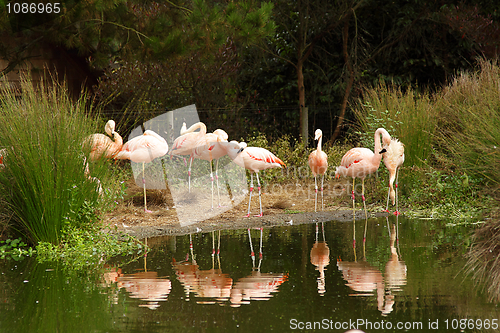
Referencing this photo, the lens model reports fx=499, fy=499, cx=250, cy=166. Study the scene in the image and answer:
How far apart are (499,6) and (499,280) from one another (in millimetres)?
10108

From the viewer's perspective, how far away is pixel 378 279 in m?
3.82

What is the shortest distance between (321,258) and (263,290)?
109 centimetres

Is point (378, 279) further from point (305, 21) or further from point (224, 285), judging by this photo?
point (305, 21)

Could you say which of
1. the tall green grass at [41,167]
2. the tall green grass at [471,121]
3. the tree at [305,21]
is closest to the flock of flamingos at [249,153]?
the tall green grass at [471,121]

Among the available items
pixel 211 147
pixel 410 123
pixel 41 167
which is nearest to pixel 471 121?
pixel 410 123

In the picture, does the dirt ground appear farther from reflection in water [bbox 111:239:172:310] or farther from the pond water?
reflection in water [bbox 111:239:172:310]

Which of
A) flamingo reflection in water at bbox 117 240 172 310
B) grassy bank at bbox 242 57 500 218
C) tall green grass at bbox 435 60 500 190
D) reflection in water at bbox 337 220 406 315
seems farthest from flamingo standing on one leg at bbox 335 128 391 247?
flamingo reflection in water at bbox 117 240 172 310

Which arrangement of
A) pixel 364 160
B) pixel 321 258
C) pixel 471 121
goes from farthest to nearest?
pixel 364 160, pixel 471 121, pixel 321 258

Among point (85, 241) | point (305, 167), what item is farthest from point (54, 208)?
point (305, 167)

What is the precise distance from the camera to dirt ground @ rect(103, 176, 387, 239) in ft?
20.2

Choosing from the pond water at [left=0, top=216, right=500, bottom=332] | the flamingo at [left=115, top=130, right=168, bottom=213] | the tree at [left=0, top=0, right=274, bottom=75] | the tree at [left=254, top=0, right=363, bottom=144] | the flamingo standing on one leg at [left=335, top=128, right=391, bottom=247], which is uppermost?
the tree at [left=254, top=0, right=363, bottom=144]

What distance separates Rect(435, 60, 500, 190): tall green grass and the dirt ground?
1.36m

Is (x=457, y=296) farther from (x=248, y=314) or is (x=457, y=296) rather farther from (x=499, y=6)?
(x=499, y=6)

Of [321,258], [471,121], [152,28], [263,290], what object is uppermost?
[152,28]
